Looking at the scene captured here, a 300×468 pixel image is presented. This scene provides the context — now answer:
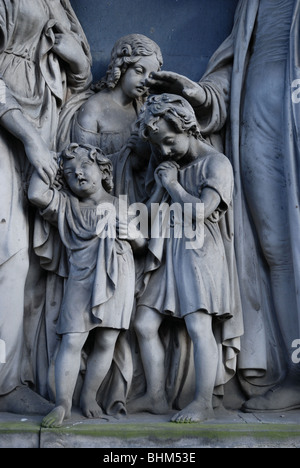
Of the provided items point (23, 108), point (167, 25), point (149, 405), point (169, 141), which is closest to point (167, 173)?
point (169, 141)

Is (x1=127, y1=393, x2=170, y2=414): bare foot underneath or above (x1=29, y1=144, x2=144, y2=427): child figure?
underneath

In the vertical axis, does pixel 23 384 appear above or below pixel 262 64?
below

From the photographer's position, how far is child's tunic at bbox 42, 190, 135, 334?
4773mm

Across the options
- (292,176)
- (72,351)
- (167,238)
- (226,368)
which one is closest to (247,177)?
(292,176)

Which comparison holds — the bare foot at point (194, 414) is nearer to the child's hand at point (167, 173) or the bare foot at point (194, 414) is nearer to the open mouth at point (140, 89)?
the child's hand at point (167, 173)

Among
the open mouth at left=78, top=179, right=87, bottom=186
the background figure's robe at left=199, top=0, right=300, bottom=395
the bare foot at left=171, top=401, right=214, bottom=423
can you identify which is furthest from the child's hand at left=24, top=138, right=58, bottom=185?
the bare foot at left=171, top=401, right=214, bottom=423

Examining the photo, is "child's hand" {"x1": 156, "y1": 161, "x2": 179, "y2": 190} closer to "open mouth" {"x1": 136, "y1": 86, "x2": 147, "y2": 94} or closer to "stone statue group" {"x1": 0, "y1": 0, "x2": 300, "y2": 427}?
"stone statue group" {"x1": 0, "y1": 0, "x2": 300, "y2": 427}

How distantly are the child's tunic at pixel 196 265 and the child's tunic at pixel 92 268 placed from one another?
0.54ft

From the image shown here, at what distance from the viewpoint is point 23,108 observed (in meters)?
5.18

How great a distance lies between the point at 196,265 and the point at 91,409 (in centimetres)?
93

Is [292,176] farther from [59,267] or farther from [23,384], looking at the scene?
[23,384]

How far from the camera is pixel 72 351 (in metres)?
4.75

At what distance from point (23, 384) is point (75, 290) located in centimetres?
60

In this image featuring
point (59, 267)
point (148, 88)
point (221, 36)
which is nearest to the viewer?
point (59, 267)
